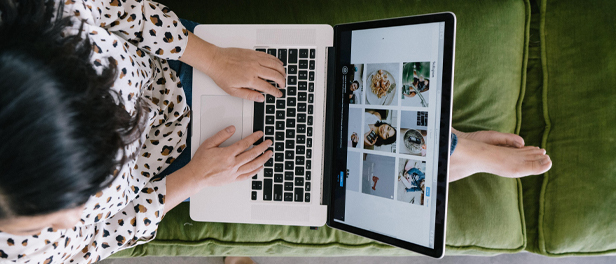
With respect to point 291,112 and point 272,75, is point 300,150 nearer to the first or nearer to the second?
point 291,112

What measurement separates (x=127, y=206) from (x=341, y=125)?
56 centimetres

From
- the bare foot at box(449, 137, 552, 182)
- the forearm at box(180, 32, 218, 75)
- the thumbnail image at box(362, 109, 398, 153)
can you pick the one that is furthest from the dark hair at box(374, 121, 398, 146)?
the forearm at box(180, 32, 218, 75)

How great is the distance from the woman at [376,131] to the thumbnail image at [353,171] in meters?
0.04

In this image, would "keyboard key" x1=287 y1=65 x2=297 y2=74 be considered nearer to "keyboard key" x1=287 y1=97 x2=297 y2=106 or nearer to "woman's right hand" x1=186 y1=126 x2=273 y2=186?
"keyboard key" x1=287 y1=97 x2=297 y2=106

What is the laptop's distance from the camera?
71cm

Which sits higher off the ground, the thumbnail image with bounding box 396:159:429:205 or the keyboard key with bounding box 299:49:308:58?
the keyboard key with bounding box 299:49:308:58

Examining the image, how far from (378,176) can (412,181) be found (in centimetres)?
8

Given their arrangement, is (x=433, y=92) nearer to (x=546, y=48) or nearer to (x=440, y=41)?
(x=440, y=41)

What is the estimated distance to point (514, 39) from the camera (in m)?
1.08

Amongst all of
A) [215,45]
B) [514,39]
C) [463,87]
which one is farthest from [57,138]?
[514,39]

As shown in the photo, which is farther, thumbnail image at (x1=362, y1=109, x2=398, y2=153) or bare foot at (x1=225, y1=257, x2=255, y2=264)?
bare foot at (x1=225, y1=257, x2=255, y2=264)

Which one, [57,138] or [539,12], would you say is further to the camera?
[539,12]

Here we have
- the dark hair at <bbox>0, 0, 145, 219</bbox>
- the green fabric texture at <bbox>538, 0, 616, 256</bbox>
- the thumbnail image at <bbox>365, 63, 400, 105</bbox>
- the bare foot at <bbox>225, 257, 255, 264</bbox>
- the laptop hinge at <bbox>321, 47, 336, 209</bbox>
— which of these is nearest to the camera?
the dark hair at <bbox>0, 0, 145, 219</bbox>

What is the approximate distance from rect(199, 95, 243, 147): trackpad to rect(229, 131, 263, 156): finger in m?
0.04
